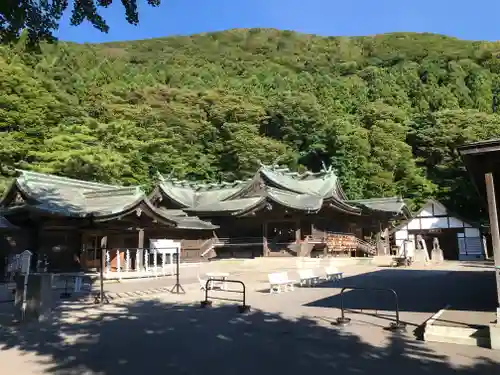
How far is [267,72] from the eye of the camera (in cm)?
9956

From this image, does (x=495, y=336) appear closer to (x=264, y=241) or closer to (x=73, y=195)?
(x=73, y=195)

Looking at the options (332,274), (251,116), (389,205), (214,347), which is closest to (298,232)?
(332,274)

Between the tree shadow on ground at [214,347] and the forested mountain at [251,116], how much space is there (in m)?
13.7

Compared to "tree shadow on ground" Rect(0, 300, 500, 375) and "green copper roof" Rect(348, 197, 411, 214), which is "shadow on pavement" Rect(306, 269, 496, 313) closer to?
"tree shadow on ground" Rect(0, 300, 500, 375)

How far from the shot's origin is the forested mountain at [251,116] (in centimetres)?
3094

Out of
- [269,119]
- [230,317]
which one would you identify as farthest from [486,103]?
[230,317]

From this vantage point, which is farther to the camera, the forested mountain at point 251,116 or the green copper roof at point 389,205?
the green copper roof at point 389,205

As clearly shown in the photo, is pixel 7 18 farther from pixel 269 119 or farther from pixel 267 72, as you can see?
pixel 267 72

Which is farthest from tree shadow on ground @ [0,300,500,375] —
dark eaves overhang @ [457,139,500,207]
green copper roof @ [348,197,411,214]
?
green copper roof @ [348,197,411,214]

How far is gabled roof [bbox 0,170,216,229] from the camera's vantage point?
64.8ft

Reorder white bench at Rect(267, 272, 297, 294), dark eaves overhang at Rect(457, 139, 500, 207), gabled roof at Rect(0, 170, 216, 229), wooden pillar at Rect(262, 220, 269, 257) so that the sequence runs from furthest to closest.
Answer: wooden pillar at Rect(262, 220, 269, 257) < gabled roof at Rect(0, 170, 216, 229) < white bench at Rect(267, 272, 297, 294) < dark eaves overhang at Rect(457, 139, 500, 207)

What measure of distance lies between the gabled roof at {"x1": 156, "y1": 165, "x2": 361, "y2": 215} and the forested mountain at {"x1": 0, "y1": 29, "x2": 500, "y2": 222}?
16.7ft

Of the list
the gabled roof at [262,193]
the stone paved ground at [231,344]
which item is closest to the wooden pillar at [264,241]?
the gabled roof at [262,193]

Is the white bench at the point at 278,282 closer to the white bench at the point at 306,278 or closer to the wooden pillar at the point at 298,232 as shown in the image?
the white bench at the point at 306,278
